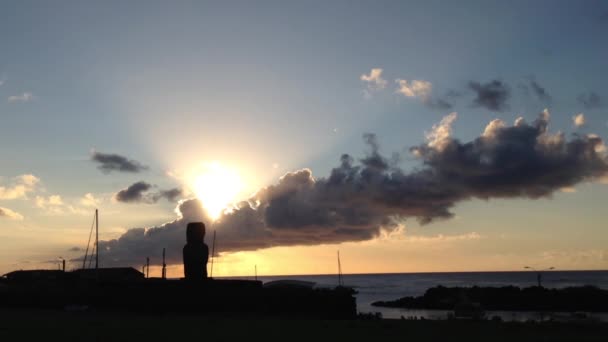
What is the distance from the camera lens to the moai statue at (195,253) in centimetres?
2970

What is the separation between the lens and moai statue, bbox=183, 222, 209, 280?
29703 millimetres

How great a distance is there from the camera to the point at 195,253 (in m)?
29.9

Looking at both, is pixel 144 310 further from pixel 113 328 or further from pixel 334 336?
pixel 334 336

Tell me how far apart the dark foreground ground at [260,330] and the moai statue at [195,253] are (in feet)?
19.5

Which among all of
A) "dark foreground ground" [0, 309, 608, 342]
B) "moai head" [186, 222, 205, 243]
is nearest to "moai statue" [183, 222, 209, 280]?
"moai head" [186, 222, 205, 243]

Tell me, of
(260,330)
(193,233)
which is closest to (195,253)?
(193,233)

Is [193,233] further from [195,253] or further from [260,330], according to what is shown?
[260,330]

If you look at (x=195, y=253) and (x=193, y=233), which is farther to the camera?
(x=193, y=233)

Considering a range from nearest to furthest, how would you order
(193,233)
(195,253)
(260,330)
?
(260,330) → (195,253) → (193,233)

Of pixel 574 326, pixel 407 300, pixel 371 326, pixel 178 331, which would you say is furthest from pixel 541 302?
pixel 178 331

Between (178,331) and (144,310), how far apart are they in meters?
8.96

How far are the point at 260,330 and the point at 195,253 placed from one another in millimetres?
11001

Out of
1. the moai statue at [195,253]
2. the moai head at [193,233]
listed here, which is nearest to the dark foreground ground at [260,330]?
the moai statue at [195,253]

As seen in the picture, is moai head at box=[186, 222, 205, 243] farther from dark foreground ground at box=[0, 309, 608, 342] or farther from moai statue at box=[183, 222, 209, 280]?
dark foreground ground at box=[0, 309, 608, 342]
